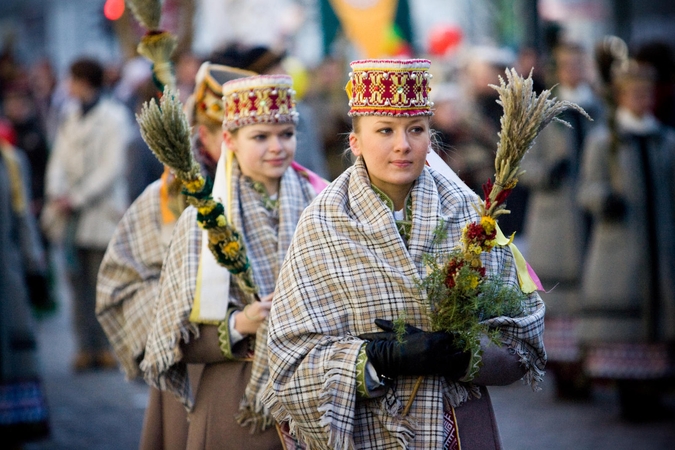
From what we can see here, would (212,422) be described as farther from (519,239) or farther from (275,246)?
(519,239)

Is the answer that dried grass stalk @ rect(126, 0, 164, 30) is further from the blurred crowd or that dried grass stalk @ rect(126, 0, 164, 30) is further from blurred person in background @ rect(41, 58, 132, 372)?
blurred person in background @ rect(41, 58, 132, 372)

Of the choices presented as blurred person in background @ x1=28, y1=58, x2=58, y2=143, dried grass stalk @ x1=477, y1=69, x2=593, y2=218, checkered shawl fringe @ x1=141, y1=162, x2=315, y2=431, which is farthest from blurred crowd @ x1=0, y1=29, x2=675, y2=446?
blurred person in background @ x1=28, y1=58, x2=58, y2=143

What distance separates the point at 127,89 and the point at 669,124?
6960mm

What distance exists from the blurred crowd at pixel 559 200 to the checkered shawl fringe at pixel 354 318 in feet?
6.96

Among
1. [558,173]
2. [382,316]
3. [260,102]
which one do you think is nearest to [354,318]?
[382,316]

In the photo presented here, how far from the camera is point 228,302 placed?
460 centimetres

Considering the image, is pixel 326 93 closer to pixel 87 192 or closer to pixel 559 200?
pixel 87 192

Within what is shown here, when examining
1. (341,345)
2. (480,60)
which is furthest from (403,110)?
(480,60)

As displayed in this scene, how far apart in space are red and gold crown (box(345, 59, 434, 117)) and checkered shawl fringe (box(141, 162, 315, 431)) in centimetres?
92

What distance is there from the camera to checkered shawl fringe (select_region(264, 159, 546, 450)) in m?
3.73

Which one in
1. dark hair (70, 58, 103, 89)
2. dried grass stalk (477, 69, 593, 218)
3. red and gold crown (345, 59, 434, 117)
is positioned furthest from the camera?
dark hair (70, 58, 103, 89)

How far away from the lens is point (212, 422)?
181 inches

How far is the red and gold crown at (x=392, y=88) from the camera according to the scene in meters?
3.87

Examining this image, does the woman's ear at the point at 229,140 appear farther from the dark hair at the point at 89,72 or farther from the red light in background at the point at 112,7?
the dark hair at the point at 89,72
